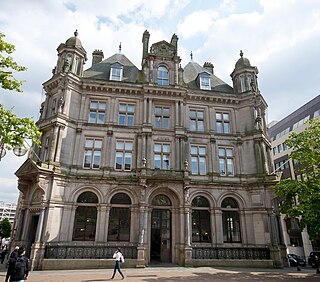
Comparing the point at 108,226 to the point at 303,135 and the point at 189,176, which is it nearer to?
the point at 189,176

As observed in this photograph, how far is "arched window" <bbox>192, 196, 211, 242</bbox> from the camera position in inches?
802

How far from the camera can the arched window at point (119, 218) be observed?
1928 cm

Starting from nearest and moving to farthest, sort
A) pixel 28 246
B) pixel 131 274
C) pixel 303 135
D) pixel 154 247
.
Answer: pixel 131 274 < pixel 303 135 < pixel 28 246 < pixel 154 247

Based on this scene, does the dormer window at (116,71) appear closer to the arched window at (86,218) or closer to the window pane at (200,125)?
the window pane at (200,125)

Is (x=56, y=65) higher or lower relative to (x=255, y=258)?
higher

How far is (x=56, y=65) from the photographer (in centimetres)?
2375

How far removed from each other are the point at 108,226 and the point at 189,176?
8091 millimetres

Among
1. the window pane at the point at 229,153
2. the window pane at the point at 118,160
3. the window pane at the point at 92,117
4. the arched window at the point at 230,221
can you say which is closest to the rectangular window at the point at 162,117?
the window pane at the point at 118,160

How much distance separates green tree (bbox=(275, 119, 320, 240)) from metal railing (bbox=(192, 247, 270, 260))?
549 cm

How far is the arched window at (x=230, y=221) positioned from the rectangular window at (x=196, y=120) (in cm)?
733

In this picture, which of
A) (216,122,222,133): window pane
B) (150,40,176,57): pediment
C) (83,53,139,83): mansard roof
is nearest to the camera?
(216,122,222,133): window pane

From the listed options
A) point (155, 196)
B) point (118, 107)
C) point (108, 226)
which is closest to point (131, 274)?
point (108, 226)

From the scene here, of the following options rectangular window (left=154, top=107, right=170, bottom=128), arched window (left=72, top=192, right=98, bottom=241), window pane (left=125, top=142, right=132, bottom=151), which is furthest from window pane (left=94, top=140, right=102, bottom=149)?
rectangular window (left=154, top=107, right=170, bottom=128)

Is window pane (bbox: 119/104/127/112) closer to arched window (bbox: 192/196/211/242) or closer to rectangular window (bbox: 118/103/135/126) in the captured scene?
rectangular window (bbox: 118/103/135/126)
